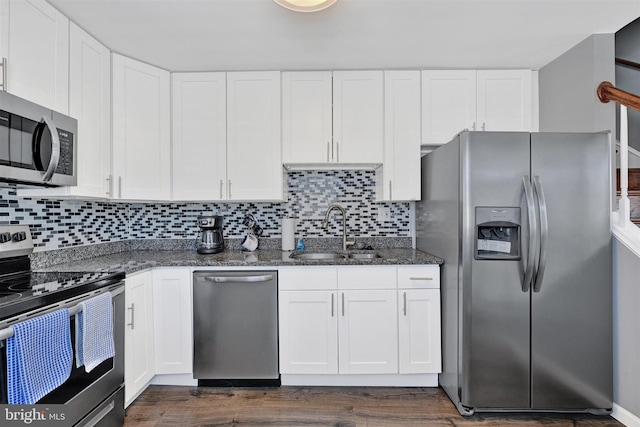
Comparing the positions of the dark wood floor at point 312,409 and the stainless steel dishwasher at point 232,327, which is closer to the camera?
the dark wood floor at point 312,409

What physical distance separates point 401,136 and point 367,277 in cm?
114

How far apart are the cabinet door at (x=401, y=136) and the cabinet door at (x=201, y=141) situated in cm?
128

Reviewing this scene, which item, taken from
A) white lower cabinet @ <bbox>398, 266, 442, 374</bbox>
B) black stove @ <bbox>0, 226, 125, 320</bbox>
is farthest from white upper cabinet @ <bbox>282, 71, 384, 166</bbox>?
black stove @ <bbox>0, 226, 125, 320</bbox>

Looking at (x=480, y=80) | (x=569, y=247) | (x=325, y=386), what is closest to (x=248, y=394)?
(x=325, y=386)

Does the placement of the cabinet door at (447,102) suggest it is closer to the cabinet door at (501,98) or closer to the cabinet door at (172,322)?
the cabinet door at (501,98)

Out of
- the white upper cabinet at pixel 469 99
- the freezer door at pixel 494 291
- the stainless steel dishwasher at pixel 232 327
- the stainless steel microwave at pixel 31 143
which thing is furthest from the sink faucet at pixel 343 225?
the stainless steel microwave at pixel 31 143

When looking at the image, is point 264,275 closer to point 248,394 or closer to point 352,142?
point 248,394

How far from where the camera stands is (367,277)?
2.38m

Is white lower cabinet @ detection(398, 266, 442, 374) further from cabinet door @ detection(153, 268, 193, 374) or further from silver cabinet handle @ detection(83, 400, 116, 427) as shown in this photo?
silver cabinet handle @ detection(83, 400, 116, 427)

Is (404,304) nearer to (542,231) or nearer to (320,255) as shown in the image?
(320,255)

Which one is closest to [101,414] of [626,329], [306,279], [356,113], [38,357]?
[38,357]

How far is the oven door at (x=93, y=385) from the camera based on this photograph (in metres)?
1.48

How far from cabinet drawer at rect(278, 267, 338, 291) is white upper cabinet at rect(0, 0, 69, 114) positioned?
1634mm

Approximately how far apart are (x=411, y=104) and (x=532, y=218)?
126 centimetres
